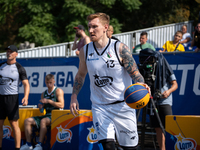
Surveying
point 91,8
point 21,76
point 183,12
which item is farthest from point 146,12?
point 21,76

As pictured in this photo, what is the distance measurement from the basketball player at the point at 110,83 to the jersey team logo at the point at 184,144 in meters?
1.70

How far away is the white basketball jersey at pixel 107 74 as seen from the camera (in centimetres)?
406

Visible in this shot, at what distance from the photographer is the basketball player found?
13.2 ft

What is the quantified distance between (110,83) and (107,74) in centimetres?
13

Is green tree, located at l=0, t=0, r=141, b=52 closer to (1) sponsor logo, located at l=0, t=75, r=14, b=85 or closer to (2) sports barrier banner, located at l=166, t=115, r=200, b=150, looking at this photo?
(1) sponsor logo, located at l=0, t=75, r=14, b=85

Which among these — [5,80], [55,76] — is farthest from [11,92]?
[55,76]

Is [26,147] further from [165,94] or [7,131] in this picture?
[165,94]

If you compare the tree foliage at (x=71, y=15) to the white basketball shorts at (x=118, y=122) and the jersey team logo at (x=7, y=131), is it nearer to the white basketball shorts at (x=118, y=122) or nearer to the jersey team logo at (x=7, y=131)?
the jersey team logo at (x=7, y=131)

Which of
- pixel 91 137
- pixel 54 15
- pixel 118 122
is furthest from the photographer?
pixel 54 15

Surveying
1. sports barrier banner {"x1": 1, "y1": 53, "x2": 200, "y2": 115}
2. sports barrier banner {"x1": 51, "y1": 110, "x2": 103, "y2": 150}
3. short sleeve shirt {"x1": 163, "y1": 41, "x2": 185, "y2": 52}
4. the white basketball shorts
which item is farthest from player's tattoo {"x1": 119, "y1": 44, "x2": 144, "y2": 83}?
short sleeve shirt {"x1": 163, "y1": 41, "x2": 185, "y2": 52}

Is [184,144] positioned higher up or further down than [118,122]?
further down

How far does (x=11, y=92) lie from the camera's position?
6605 millimetres

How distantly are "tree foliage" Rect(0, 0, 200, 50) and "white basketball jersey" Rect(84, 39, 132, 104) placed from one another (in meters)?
17.5

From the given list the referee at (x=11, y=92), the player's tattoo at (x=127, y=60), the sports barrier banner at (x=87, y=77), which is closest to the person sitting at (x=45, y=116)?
the referee at (x=11, y=92)
